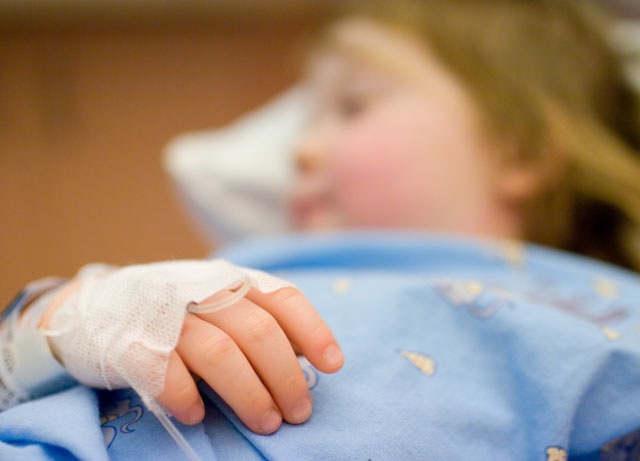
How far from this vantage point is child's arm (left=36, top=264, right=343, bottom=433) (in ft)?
0.97

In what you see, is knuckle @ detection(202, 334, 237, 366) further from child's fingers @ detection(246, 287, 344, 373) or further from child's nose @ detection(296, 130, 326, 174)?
child's nose @ detection(296, 130, 326, 174)

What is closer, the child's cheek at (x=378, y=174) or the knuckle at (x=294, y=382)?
the knuckle at (x=294, y=382)

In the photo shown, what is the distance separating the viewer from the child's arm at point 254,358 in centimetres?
29

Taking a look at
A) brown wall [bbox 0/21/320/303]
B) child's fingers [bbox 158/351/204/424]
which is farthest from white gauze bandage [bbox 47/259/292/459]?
brown wall [bbox 0/21/320/303]

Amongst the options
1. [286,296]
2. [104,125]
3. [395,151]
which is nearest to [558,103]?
[395,151]

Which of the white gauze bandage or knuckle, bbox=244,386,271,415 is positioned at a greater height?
the white gauze bandage

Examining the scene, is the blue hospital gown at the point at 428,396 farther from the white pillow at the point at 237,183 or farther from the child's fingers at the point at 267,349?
the white pillow at the point at 237,183

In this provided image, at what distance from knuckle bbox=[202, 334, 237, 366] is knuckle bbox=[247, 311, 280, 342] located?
14 millimetres

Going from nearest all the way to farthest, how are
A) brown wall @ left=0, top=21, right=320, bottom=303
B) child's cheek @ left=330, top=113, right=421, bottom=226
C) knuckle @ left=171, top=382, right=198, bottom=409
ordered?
A: knuckle @ left=171, top=382, right=198, bottom=409
child's cheek @ left=330, top=113, right=421, bottom=226
brown wall @ left=0, top=21, right=320, bottom=303

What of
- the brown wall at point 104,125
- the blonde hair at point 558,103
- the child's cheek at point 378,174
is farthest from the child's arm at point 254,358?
the brown wall at point 104,125

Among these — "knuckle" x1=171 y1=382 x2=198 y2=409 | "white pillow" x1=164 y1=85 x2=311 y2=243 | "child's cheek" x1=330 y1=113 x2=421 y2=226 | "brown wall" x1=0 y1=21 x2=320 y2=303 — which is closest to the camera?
"knuckle" x1=171 y1=382 x2=198 y2=409

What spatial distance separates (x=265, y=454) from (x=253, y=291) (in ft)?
0.30

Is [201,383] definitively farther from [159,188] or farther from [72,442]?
[159,188]

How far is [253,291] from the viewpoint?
33 cm
